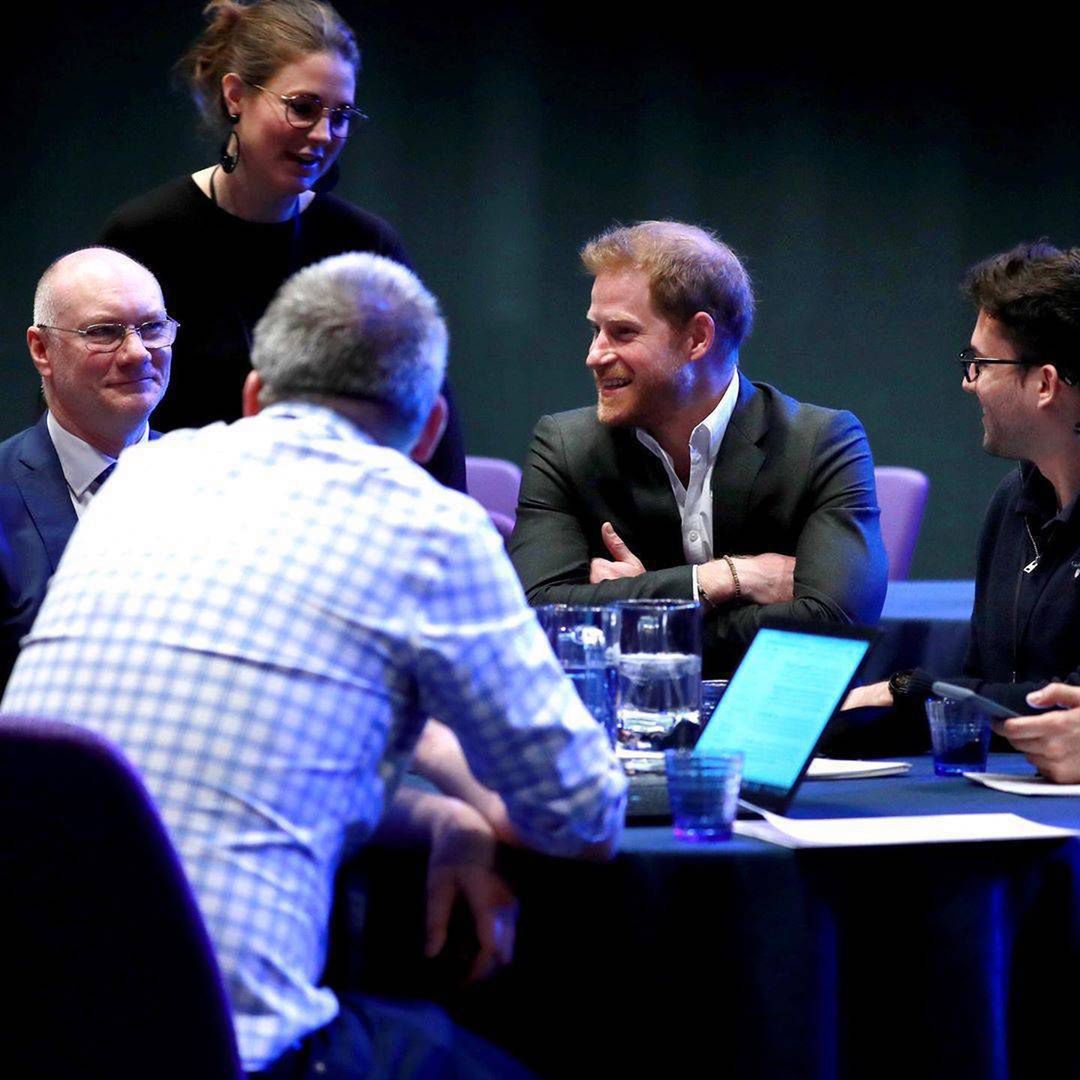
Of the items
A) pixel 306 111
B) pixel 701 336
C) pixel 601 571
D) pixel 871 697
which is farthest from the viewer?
pixel 306 111

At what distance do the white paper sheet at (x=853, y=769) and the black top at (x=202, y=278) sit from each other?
4.62 ft

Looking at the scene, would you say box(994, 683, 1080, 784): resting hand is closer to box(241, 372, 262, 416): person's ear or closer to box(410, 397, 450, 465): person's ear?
box(410, 397, 450, 465): person's ear

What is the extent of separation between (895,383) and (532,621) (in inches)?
207

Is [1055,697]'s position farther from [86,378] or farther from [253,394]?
[86,378]

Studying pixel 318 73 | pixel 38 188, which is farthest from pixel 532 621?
pixel 38 188

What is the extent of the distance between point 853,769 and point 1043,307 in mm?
859

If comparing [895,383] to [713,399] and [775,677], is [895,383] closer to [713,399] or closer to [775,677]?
[713,399]

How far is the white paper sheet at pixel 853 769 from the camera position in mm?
2111

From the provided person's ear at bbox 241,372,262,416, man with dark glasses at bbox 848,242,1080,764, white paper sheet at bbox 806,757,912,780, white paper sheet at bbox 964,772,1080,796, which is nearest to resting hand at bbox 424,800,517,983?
person's ear at bbox 241,372,262,416

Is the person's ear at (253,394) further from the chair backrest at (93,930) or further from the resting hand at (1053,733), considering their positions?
the resting hand at (1053,733)

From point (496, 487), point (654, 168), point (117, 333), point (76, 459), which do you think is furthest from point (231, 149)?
point (654, 168)

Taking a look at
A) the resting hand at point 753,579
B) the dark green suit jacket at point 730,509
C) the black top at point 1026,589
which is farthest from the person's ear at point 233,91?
the black top at point 1026,589

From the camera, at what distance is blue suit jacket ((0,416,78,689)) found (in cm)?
260

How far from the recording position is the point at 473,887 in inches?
64.6
